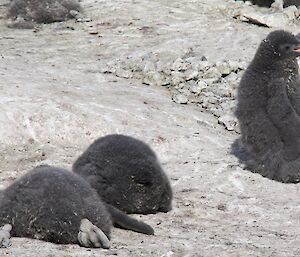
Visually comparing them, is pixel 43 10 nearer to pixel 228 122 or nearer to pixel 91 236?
pixel 228 122

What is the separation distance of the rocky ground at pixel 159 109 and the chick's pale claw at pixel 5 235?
7cm

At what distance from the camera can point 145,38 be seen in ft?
40.8

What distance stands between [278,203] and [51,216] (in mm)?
2582

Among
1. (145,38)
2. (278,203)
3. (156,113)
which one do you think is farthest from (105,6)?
(278,203)

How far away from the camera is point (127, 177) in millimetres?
6570

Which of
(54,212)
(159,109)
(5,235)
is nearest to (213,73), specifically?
(159,109)

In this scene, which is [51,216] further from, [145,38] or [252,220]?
[145,38]

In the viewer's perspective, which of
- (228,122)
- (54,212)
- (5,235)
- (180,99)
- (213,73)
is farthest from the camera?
(213,73)

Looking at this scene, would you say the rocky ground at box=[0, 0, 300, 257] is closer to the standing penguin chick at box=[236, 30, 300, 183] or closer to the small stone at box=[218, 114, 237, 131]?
the small stone at box=[218, 114, 237, 131]

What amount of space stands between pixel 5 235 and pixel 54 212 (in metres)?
0.37

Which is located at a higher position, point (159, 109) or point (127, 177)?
point (127, 177)

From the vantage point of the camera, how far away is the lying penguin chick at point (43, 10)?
13586mm

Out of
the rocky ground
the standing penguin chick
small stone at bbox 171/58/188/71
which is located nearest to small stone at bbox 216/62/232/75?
the rocky ground

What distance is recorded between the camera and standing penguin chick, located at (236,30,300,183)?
313 inches
